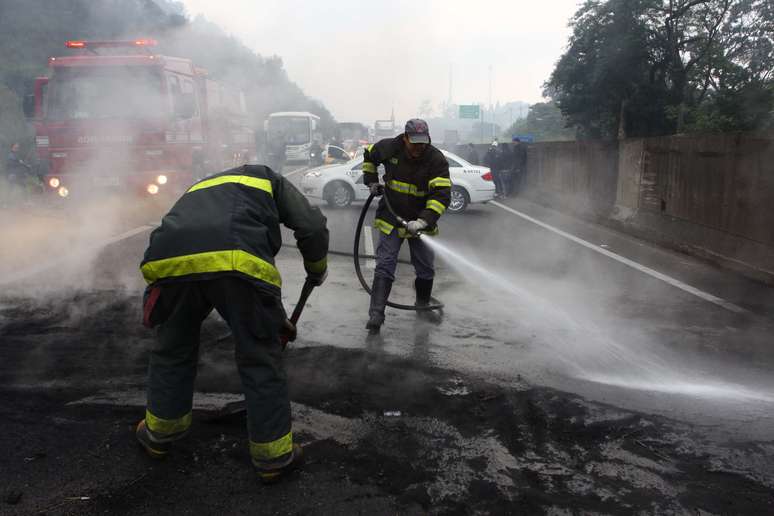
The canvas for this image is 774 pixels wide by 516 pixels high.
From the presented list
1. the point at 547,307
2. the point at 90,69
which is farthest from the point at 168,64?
the point at 547,307

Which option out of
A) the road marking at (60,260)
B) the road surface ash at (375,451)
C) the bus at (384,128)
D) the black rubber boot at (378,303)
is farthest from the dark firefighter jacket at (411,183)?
the bus at (384,128)

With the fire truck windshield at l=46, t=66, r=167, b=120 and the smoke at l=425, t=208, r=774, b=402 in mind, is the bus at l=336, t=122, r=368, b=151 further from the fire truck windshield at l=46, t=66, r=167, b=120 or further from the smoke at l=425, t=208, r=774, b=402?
the smoke at l=425, t=208, r=774, b=402

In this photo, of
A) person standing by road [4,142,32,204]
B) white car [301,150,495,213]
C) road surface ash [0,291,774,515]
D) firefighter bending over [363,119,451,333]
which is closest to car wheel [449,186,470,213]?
white car [301,150,495,213]

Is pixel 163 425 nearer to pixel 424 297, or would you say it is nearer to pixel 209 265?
pixel 209 265

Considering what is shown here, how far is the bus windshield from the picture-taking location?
31.5 m

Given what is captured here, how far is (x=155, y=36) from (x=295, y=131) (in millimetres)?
16747

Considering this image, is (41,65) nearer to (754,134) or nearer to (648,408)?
(754,134)

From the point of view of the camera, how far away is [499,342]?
4.98 metres

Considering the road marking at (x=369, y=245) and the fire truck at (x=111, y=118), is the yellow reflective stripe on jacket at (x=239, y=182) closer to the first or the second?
the road marking at (x=369, y=245)

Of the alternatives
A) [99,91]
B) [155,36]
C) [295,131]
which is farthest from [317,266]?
[295,131]

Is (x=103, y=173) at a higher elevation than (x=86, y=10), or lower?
lower

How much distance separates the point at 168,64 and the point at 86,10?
6.48 m

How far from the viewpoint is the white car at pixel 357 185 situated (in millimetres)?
14906

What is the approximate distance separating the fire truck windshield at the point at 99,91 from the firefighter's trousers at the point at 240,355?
354 inches
